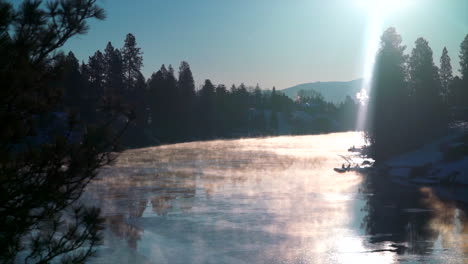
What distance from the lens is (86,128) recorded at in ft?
23.4

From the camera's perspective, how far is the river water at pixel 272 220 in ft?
48.5

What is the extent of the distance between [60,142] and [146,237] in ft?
34.9

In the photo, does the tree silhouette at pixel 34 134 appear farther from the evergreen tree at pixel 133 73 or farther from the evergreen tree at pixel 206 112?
the evergreen tree at pixel 206 112

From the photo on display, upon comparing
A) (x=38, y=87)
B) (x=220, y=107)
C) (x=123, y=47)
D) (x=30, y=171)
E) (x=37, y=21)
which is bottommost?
(x=30, y=171)

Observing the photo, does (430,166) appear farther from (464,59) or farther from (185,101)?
(185,101)

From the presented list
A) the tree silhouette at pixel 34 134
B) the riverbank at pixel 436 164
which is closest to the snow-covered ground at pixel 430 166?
the riverbank at pixel 436 164

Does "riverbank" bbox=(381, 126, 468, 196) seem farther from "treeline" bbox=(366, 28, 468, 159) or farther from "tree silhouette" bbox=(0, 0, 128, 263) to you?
"tree silhouette" bbox=(0, 0, 128, 263)

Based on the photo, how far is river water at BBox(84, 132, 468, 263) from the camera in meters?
14.8

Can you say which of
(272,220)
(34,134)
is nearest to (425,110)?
(272,220)

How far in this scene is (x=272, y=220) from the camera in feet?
65.5

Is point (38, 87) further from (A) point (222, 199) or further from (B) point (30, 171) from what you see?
(A) point (222, 199)

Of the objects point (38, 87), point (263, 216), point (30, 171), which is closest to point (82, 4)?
point (38, 87)

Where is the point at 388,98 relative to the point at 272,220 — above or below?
above

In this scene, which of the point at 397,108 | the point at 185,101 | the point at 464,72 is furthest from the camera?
the point at 185,101
